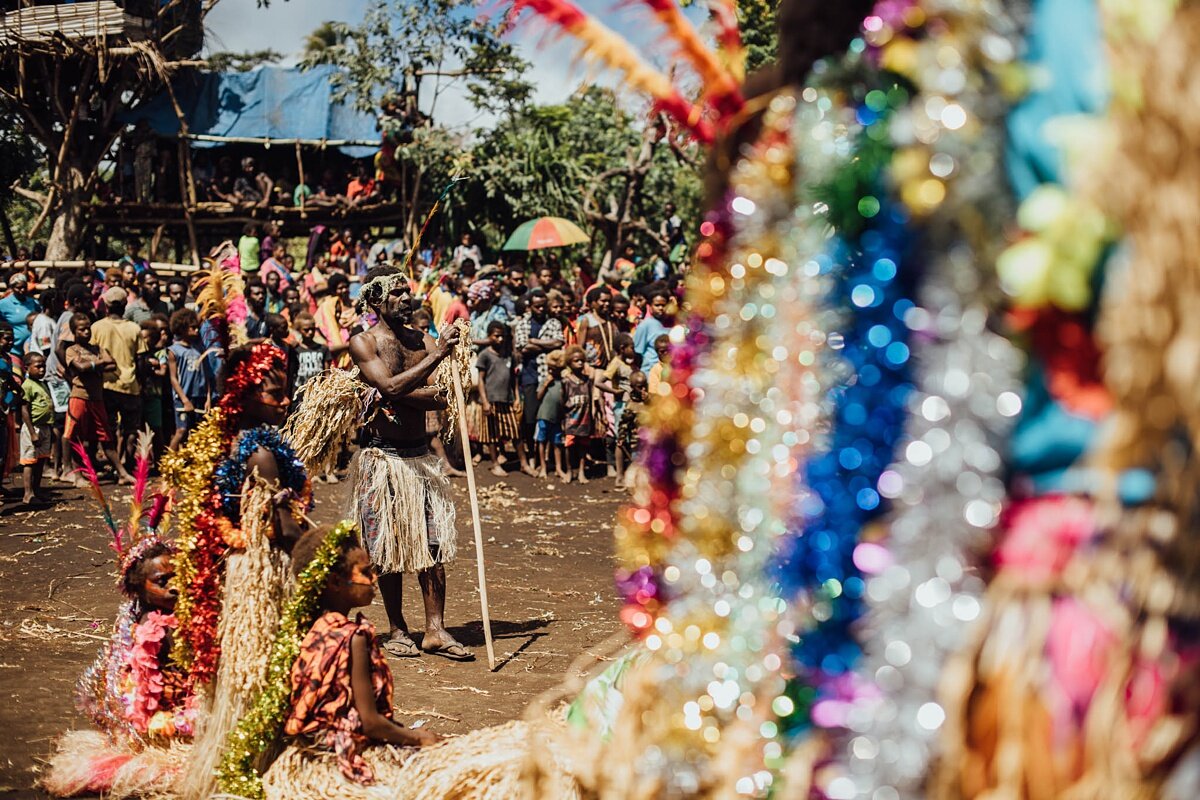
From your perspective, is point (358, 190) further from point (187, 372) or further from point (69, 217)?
point (187, 372)

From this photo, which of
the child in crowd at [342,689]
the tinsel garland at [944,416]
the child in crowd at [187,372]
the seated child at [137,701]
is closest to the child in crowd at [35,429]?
the child in crowd at [187,372]

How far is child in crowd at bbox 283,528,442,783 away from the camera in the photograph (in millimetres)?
4250

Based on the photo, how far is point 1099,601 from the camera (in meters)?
1.71

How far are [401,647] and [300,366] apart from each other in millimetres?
6997

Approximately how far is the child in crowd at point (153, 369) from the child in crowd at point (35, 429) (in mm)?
1112

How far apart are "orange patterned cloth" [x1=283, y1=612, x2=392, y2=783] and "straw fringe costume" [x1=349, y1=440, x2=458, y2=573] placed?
2058mm

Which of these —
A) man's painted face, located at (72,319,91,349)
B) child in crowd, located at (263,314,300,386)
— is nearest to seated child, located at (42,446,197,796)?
child in crowd, located at (263,314,300,386)

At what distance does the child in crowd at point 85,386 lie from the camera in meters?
12.3

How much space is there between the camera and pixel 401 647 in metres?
6.62

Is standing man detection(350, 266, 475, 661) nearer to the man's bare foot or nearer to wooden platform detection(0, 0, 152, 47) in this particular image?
the man's bare foot

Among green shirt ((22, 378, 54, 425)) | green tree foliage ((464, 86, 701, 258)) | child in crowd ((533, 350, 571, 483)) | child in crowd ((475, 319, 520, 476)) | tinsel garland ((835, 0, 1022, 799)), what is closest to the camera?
tinsel garland ((835, 0, 1022, 799))

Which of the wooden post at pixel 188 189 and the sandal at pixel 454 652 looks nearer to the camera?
the sandal at pixel 454 652

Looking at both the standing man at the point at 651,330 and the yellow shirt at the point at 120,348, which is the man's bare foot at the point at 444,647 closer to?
the standing man at the point at 651,330

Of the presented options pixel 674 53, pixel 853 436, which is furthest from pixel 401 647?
pixel 853 436
